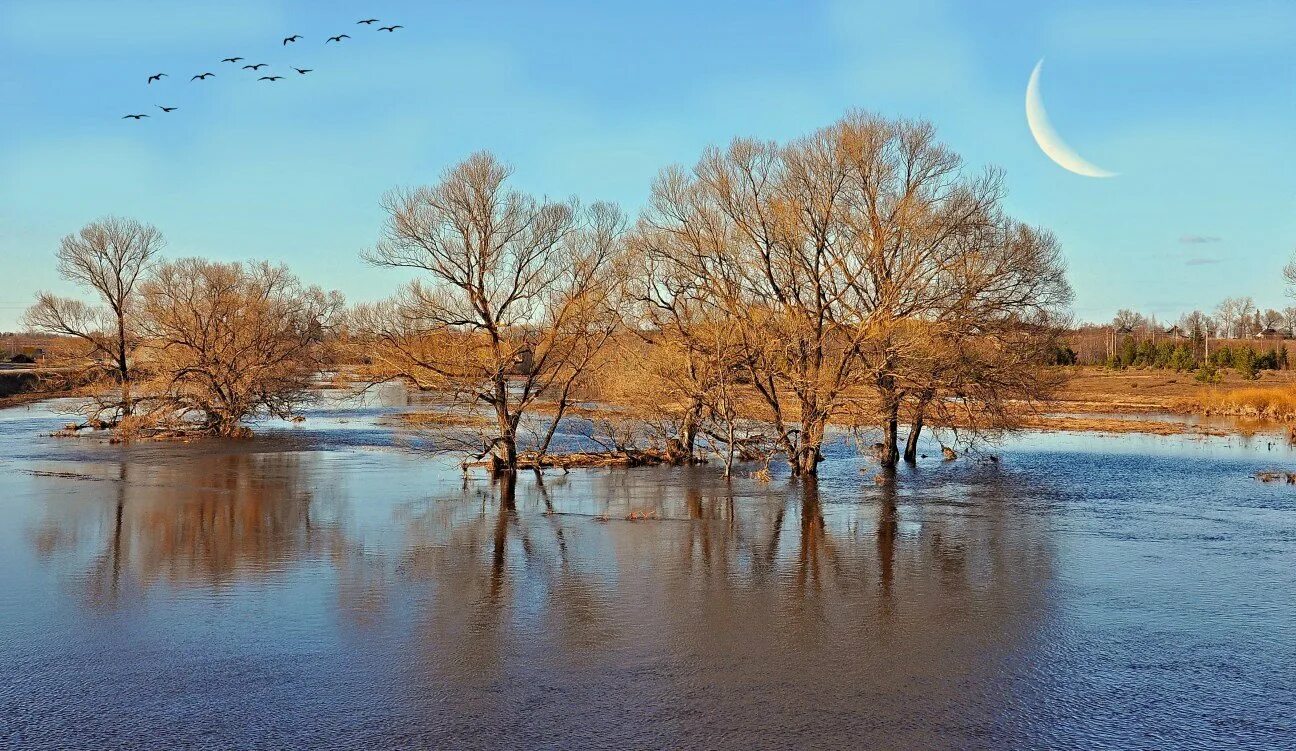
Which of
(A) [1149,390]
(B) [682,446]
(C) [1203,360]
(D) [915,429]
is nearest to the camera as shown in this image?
(B) [682,446]

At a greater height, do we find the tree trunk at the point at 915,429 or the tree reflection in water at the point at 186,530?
the tree trunk at the point at 915,429

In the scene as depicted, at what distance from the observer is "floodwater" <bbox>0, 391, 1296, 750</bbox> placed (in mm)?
9281

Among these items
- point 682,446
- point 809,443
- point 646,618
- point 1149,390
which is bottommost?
point 646,618

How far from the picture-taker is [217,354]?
40.0 meters

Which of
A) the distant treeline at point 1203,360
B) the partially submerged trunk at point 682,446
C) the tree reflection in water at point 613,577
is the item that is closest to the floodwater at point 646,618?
the tree reflection in water at point 613,577

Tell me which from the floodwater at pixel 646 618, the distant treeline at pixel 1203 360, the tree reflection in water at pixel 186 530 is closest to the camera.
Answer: the floodwater at pixel 646 618

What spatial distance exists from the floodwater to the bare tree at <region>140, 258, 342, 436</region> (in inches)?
605

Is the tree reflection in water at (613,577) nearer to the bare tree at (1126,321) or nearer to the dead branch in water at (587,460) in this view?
the dead branch in water at (587,460)

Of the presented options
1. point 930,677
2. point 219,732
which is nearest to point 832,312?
point 930,677

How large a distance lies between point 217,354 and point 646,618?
32.4m

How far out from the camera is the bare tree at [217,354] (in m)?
39.5

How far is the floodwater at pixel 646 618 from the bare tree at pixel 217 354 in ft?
50.4

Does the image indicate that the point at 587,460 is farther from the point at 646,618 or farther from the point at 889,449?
the point at 646,618

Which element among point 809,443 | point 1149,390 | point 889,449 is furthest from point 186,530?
point 1149,390
